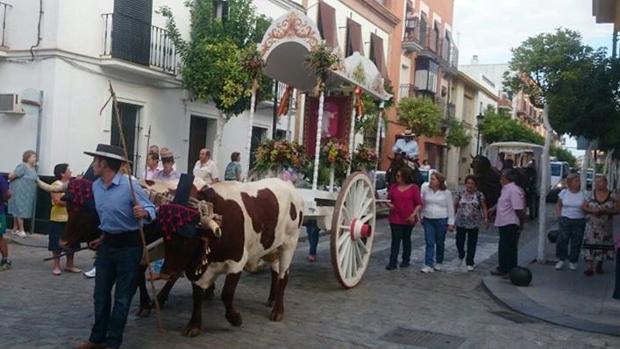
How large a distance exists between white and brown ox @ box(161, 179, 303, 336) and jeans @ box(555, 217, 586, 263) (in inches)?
215

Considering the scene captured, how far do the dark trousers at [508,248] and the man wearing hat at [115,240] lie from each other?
6.34 meters

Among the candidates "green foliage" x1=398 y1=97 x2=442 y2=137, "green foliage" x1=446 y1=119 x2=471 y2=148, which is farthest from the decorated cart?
"green foliage" x1=446 y1=119 x2=471 y2=148

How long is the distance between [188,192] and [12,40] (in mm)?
10395

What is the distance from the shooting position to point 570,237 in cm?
1074

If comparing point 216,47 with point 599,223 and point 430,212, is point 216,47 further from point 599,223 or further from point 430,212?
point 599,223

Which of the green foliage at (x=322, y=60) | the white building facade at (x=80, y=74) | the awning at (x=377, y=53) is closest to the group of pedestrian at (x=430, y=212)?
the green foliage at (x=322, y=60)

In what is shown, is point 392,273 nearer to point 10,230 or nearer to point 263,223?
point 263,223

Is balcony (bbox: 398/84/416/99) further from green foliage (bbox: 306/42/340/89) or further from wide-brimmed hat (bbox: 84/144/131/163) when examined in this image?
wide-brimmed hat (bbox: 84/144/131/163)

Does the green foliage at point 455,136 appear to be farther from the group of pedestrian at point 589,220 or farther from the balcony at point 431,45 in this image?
the group of pedestrian at point 589,220

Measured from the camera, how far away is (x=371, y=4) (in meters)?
26.6

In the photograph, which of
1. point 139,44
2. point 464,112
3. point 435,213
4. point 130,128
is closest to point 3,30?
point 139,44

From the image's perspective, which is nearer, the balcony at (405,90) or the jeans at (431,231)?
the jeans at (431,231)

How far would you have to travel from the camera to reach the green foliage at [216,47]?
50.1ft

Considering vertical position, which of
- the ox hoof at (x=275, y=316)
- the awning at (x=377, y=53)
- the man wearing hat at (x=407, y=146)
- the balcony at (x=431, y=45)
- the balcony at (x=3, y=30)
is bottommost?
the ox hoof at (x=275, y=316)
